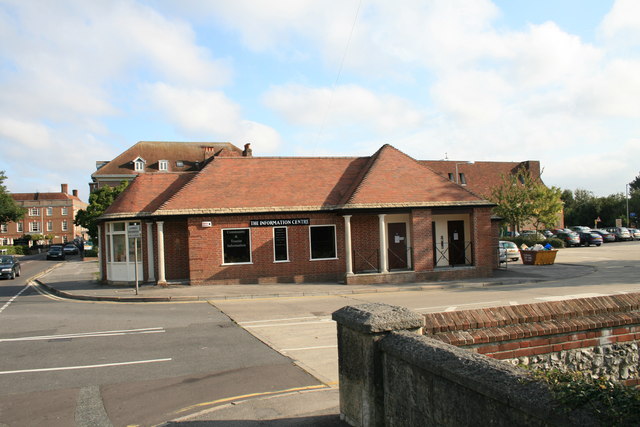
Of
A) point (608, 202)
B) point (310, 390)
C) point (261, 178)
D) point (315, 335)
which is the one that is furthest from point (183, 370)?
point (608, 202)

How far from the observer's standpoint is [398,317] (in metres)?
4.35

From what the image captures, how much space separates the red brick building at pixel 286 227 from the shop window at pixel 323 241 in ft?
0.16

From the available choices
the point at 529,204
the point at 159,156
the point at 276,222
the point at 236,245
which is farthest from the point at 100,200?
the point at 529,204

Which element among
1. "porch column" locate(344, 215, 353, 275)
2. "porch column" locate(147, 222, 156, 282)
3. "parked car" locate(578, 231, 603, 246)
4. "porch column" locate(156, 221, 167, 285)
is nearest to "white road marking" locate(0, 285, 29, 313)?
"porch column" locate(147, 222, 156, 282)

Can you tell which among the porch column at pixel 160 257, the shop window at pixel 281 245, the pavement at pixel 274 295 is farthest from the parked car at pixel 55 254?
the shop window at pixel 281 245

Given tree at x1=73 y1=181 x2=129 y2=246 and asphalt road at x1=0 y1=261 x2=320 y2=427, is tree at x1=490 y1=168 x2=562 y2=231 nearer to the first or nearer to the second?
tree at x1=73 y1=181 x2=129 y2=246

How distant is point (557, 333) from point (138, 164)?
64898mm

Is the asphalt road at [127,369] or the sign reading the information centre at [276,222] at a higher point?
the sign reading the information centre at [276,222]

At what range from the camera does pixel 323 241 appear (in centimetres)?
2286

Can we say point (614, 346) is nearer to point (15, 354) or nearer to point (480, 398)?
point (480, 398)

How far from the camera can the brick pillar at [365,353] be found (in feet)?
14.1

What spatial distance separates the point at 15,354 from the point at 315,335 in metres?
6.07

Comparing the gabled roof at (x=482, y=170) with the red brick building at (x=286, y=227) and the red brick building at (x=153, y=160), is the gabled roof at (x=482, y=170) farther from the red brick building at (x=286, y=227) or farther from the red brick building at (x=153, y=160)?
the red brick building at (x=286, y=227)

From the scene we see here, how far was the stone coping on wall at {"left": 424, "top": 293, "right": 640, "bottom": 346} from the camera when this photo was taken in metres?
4.71
